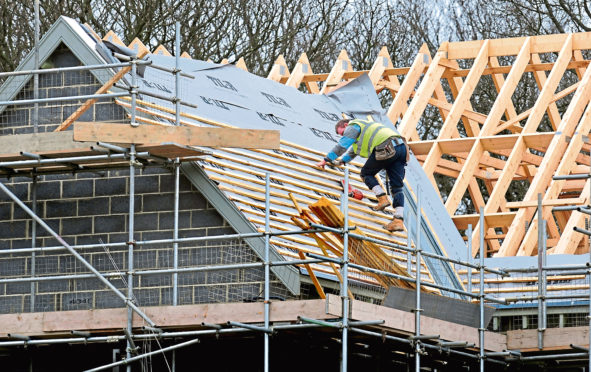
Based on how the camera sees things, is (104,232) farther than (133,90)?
Yes

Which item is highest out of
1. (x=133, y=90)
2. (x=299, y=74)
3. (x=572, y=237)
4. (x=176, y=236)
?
(x=299, y=74)

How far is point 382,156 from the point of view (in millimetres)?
20609

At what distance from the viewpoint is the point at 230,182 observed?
19141mm

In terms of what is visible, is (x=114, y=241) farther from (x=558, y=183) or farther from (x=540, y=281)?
(x=558, y=183)

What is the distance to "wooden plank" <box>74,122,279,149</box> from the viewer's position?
1789cm

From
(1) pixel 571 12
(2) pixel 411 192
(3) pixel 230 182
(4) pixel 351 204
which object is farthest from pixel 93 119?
(1) pixel 571 12

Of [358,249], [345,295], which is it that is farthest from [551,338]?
[345,295]

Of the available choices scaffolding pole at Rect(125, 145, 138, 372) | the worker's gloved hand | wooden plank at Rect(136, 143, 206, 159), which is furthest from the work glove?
scaffolding pole at Rect(125, 145, 138, 372)

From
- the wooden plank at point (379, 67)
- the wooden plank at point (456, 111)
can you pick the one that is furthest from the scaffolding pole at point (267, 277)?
the wooden plank at point (379, 67)

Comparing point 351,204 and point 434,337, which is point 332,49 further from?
point 434,337

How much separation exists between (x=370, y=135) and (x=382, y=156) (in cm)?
34

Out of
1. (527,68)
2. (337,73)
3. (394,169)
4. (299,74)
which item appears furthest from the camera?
(299,74)

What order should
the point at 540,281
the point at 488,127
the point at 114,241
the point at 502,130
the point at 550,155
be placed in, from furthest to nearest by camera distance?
the point at 502,130 < the point at 488,127 < the point at 550,155 < the point at 540,281 < the point at 114,241

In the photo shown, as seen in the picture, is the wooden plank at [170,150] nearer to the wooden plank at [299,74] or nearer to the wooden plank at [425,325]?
the wooden plank at [425,325]
